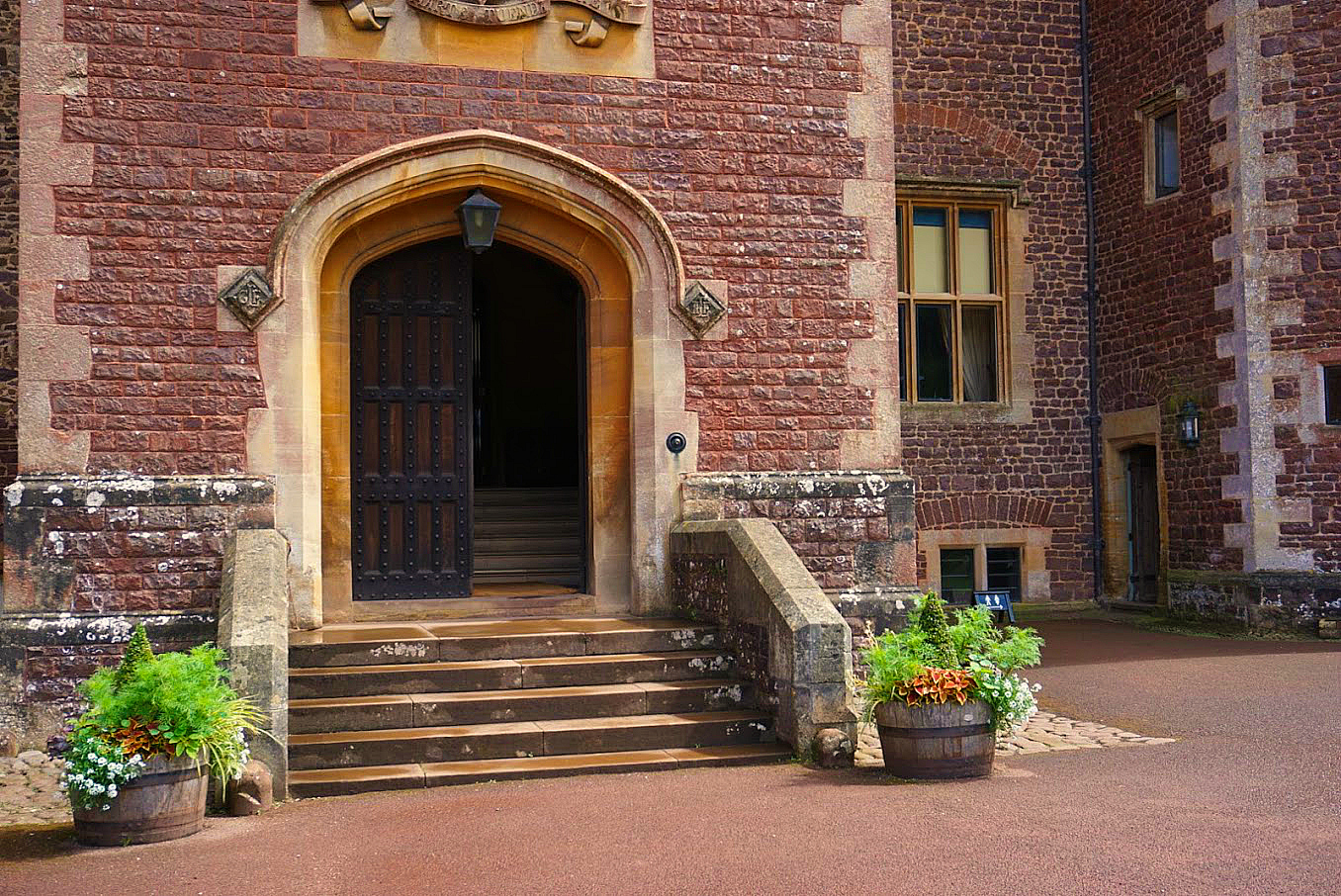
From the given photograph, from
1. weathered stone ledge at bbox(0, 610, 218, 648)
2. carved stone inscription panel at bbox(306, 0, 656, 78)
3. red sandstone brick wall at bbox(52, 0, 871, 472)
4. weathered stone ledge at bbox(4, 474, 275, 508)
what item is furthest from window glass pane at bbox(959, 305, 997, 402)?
weathered stone ledge at bbox(0, 610, 218, 648)

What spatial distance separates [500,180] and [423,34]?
1.04 meters

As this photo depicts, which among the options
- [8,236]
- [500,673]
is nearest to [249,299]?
[500,673]

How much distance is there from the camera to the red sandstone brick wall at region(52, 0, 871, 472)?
8516 millimetres

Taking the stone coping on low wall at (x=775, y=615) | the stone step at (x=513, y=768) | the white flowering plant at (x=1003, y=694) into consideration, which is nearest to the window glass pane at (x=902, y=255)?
the stone coping on low wall at (x=775, y=615)

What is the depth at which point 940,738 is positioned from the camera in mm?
6879

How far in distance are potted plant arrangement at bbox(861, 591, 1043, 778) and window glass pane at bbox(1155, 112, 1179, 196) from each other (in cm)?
848

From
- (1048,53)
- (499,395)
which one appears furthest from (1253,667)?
(499,395)

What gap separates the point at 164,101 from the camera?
8602 mm

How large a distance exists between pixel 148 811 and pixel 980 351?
10.8 m

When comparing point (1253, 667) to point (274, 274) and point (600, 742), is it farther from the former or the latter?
point (274, 274)

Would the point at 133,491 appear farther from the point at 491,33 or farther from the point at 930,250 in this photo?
the point at 930,250

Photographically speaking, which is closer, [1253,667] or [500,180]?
[500,180]

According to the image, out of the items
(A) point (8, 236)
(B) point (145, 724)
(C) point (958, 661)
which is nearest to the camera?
(B) point (145, 724)

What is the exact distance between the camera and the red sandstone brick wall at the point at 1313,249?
40.8ft
